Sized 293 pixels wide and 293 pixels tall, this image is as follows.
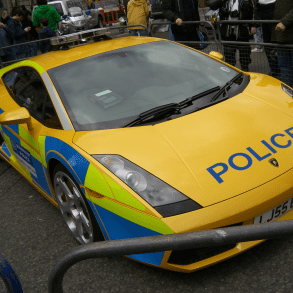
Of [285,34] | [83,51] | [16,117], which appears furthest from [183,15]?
[16,117]

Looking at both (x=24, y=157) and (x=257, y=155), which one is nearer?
(x=257, y=155)

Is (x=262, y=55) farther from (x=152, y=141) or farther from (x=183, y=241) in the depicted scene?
(x=183, y=241)

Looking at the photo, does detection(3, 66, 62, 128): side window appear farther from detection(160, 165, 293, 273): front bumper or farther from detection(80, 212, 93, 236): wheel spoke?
detection(160, 165, 293, 273): front bumper

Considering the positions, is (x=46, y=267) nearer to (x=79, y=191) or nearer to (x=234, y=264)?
(x=79, y=191)

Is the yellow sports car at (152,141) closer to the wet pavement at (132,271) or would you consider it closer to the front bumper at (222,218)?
the front bumper at (222,218)

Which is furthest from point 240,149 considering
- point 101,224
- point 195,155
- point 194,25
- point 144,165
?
point 194,25

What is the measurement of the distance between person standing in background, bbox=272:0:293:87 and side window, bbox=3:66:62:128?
2.82 m

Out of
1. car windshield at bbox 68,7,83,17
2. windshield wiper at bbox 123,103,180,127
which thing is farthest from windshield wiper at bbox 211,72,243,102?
car windshield at bbox 68,7,83,17

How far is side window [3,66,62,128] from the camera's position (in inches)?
121

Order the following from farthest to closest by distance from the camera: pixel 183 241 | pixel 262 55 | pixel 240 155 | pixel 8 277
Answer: pixel 262 55 < pixel 240 155 < pixel 8 277 < pixel 183 241

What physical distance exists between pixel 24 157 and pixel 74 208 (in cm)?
96

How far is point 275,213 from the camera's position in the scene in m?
2.28

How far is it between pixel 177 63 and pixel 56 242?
180 centimetres

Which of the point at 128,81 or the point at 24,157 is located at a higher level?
the point at 128,81
